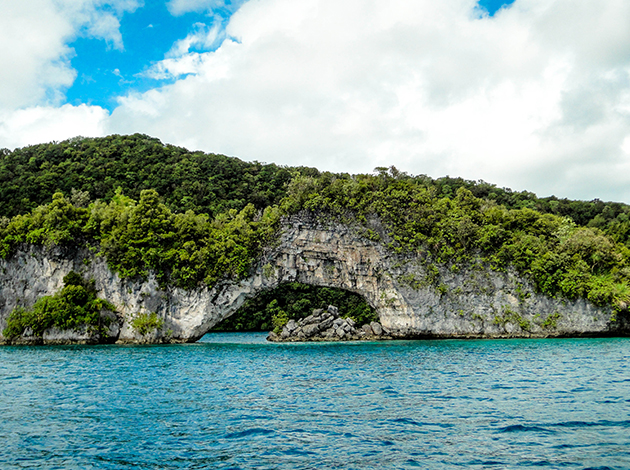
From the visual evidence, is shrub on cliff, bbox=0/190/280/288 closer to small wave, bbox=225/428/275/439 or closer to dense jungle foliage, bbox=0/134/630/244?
dense jungle foliage, bbox=0/134/630/244

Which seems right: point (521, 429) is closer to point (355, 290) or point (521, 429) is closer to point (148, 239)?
point (355, 290)

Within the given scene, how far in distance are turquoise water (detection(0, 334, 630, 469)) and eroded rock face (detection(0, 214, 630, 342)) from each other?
59.0 ft

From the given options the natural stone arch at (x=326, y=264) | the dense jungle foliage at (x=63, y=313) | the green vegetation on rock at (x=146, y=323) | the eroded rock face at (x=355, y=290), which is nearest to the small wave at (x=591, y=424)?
the eroded rock face at (x=355, y=290)

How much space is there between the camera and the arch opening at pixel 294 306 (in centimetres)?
6341

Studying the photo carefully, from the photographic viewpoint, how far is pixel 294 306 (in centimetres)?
6475

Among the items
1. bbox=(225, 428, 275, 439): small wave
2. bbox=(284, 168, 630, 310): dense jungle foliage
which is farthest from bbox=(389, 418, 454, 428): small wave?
bbox=(284, 168, 630, 310): dense jungle foliage

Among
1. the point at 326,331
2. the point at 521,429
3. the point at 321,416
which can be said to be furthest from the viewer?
the point at 326,331

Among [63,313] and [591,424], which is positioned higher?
[63,313]

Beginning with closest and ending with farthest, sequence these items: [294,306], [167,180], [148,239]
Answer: [148,239]
[167,180]
[294,306]

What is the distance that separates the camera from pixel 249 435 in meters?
9.70

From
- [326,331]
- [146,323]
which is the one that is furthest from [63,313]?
[326,331]

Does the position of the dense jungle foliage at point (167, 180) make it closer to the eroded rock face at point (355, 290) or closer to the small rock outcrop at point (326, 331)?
the eroded rock face at point (355, 290)

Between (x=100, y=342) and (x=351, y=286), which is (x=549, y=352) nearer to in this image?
(x=351, y=286)

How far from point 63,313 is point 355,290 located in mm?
24160
